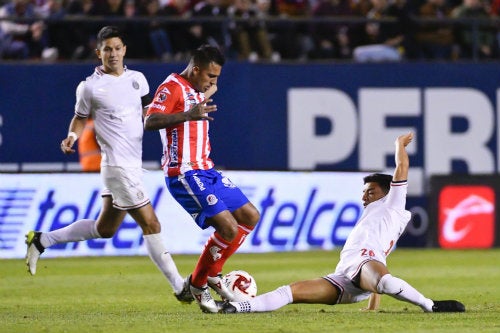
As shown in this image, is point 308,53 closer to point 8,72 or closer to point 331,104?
point 331,104

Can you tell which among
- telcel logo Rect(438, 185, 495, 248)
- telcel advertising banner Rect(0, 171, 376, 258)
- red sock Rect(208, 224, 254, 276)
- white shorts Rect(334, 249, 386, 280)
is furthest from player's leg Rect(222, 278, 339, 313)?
telcel logo Rect(438, 185, 495, 248)

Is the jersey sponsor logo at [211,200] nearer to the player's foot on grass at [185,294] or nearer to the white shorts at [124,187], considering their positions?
the player's foot on grass at [185,294]

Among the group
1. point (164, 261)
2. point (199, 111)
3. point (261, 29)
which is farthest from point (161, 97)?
point (261, 29)

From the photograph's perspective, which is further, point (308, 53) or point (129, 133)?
point (308, 53)

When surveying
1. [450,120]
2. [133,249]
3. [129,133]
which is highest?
[129,133]

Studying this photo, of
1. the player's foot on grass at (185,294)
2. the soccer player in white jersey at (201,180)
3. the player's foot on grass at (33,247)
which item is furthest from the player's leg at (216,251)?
the player's foot on grass at (33,247)

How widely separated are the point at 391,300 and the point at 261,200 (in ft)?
18.5

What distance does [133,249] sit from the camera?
1623 centimetres

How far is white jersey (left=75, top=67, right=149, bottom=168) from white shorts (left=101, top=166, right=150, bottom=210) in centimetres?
6

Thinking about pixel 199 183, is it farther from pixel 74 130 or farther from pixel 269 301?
pixel 74 130

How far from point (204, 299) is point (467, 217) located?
8.58 meters

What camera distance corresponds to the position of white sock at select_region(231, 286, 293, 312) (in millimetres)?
9148

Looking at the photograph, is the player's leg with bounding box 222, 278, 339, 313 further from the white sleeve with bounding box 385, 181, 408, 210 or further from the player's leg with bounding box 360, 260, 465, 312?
the white sleeve with bounding box 385, 181, 408, 210

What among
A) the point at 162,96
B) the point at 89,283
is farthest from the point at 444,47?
the point at 162,96
